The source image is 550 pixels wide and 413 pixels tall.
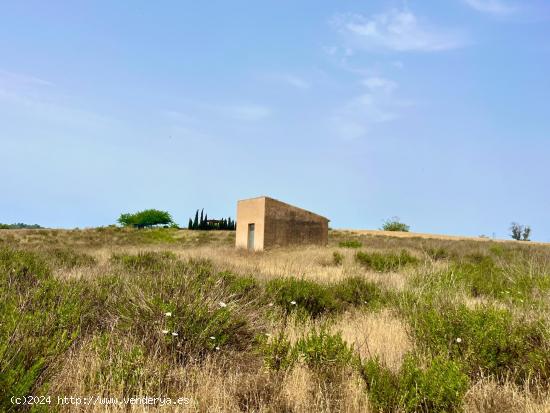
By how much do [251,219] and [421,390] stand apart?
24901 millimetres

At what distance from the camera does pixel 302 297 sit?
8.48m

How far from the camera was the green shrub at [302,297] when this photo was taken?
8.28 metres

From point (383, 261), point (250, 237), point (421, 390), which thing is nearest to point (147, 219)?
point (250, 237)

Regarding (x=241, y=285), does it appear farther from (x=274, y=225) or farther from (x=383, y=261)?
(x=274, y=225)

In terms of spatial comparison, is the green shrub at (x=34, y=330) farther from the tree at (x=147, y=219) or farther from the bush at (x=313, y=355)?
the tree at (x=147, y=219)

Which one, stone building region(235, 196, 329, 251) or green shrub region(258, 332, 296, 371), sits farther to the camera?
stone building region(235, 196, 329, 251)

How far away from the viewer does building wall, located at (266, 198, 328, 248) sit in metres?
27.2

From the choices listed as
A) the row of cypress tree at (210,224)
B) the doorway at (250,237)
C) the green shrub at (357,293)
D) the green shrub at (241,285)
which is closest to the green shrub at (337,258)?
the doorway at (250,237)

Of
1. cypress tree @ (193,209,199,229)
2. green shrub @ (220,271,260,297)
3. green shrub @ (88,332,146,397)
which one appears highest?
cypress tree @ (193,209,199,229)

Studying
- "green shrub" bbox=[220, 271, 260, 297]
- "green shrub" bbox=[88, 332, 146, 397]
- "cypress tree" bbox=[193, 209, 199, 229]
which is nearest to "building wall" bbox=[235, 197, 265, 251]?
"green shrub" bbox=[220, 271, 260, 297]

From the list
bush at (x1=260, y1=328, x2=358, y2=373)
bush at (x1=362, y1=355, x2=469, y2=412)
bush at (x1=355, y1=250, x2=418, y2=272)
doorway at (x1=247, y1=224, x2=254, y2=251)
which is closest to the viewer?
bush at (x1=362, y1=355, x2=469, y2=412)

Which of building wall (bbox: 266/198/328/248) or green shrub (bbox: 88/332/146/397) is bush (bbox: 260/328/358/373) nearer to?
green shrub (bbox: 88/332/146/397)

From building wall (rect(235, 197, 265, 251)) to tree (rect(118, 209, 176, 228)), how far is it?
62460 mm

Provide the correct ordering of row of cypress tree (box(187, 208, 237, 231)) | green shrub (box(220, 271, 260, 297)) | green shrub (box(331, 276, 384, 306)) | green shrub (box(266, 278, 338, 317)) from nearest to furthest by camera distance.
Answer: green shrub (box(220, 271, 260, 297)), green shrub (box(266, 278, 338, 317)), green shrub (box(331, 276, 384, 306)), row of cypress tree (box(187, 208, 237, 231))
